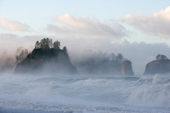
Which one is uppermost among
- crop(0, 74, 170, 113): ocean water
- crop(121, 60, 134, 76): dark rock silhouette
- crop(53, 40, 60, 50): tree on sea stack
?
crop(53, 40, 60, 50): tree on sea stack

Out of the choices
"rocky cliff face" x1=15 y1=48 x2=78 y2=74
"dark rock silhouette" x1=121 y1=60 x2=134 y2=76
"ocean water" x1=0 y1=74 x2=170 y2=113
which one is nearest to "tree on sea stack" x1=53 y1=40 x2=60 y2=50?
"rocky cliff face" x1=15 y1=48 x2=78 y2=74

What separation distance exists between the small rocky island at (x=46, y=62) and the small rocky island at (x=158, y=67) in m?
22.9

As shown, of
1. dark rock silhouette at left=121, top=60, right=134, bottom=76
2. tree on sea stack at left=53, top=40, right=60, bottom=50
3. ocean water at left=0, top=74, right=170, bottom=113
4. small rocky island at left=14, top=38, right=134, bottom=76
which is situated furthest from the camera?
tree on sea stack at left=53, top=40, right=60, bottom=50

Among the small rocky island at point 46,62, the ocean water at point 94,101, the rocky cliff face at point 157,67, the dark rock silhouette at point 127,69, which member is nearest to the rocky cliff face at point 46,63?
the small rocky island at point 46,62

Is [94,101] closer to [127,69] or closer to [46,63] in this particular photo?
[127,69]

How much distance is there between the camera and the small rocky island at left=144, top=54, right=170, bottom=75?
3092 cm

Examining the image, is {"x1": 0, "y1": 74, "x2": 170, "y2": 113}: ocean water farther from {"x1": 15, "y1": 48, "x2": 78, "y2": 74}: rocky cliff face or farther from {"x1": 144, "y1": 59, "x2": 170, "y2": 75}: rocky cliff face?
{"x1": 15, "y1": 48, "x2": 78, "y2": 74}: rocky cliff face

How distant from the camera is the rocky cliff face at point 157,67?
102ft

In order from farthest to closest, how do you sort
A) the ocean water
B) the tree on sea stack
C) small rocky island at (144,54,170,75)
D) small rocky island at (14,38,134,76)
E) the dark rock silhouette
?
the tree on sea stack
small rocky island at (14,38,134,76)
the dark rock silhouette
small rocky island at (144,54,170,75)
the ocean water

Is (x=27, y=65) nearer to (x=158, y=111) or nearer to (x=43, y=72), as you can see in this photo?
(x=43, y=72)

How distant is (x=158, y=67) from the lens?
3203 cm

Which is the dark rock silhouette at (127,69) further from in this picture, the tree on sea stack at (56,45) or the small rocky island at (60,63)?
the tree on sea stack at (56,45)

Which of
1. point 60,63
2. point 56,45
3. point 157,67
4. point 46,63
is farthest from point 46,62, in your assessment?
point 157,67

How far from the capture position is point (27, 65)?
171ft
